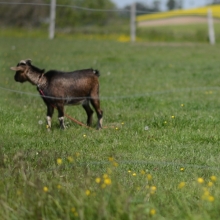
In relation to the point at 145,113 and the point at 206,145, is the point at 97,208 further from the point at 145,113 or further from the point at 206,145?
the point at 145,113

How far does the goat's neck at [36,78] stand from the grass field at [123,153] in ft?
1.94

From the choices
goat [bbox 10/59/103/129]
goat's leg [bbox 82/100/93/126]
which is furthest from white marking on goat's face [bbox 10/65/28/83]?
goat's leg [bbox 82/100/93/126]

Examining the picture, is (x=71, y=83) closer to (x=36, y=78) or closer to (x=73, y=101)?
(x=73, y=101)

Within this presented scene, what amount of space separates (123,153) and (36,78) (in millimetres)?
2249

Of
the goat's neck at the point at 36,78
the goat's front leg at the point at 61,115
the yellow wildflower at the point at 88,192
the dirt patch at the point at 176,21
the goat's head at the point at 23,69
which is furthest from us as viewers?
the dirt patch at the point at 176,21

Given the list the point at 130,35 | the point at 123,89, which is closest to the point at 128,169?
the point at 123,89

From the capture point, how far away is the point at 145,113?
1038 cm

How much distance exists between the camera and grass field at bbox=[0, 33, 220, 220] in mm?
4766

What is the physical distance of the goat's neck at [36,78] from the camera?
9125 mm

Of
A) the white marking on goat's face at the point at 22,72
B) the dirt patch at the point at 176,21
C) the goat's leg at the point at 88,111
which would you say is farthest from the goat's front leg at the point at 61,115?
the dirt patch at the point at 176,21

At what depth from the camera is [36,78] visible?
9.17m

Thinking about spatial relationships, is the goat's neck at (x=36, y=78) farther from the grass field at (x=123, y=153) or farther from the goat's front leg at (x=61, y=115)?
the grass field at (x=123, y=153)

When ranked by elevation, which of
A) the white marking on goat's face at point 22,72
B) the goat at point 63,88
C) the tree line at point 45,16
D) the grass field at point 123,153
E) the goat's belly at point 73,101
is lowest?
the grass field at point 123,153

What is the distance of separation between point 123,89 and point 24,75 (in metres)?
4.50
